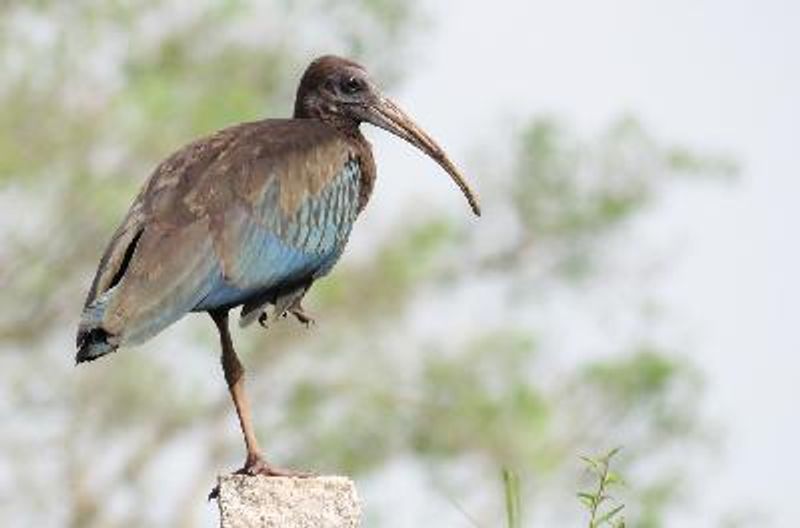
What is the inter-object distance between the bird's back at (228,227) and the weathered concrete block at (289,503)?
87cm

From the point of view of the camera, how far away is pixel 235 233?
9.55 metres

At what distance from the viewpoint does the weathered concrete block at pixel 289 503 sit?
817 centimetres

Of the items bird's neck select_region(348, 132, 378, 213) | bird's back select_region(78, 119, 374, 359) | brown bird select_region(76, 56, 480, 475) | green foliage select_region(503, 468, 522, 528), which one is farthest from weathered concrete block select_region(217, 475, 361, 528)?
bird's neck select_region(348, 132, 378, 213)

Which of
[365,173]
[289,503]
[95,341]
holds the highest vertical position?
[365,173]

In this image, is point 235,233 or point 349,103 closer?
point 235,233

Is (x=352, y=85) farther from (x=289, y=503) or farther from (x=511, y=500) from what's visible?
(x=511, y=500)

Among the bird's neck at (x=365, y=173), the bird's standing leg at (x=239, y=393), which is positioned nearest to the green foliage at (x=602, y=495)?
the bird's standing leg at (x=239, y=393)

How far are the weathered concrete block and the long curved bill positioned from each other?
8.10 feet

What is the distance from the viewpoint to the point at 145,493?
32.8m

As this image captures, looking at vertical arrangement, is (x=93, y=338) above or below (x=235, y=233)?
below

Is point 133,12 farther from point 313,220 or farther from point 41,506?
point 313,220

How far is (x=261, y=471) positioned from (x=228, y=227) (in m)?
1.01

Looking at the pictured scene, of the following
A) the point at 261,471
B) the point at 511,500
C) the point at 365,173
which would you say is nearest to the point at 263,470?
the point at 261,471

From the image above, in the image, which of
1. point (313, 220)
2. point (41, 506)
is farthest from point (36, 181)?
point (313, 220)
